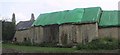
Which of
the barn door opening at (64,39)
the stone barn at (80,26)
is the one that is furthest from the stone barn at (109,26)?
the barn door opening at (64,39)

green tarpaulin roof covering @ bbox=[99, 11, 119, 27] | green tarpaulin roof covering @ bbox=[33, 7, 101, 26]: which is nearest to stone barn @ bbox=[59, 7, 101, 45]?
green tarpaulin roof covering @ bbox=[33, 7, 101, 26]

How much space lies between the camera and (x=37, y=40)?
47.7 metres

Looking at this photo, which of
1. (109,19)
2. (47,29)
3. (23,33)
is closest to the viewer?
(109,19)

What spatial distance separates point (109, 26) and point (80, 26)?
402 centimetres

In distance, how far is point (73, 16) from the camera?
44.5 metres

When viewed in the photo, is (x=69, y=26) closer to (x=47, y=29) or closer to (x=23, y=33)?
(x=47, y=29)

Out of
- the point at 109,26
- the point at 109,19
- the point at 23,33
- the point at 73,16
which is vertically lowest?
the point at 23,33

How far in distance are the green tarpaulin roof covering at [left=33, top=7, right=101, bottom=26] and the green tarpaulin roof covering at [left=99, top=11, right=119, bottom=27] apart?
0.79 m

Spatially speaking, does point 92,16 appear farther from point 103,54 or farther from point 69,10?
point 103,54

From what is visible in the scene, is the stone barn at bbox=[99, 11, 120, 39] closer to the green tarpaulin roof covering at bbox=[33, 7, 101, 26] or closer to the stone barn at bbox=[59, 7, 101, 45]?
the stone barn at bbox=[59, 7, 101, 45]

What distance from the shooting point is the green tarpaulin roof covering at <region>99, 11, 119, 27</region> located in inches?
1660

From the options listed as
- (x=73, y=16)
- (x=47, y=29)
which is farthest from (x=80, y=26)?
(x=47, y=29)

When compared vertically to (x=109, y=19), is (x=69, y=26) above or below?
below

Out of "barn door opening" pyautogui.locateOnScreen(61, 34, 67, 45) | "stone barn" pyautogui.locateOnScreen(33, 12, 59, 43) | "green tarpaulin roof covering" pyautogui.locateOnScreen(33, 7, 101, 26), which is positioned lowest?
"barn door opening" pyautogui.locateOnScreen(61, 34, 67, 45)
